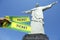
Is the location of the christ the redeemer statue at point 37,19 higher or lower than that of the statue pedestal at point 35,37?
higher

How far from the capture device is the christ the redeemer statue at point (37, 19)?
20406mm

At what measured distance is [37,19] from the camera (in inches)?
827

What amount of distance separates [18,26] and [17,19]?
2.36 ft

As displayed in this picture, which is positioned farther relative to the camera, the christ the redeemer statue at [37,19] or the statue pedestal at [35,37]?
the christ the redeemer statue at [37,19]

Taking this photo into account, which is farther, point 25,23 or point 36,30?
point 25,23

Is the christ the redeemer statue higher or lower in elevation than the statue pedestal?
higher

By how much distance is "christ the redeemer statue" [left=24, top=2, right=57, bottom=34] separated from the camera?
2041 centimetres

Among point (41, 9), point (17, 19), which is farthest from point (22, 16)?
point (41, 9)

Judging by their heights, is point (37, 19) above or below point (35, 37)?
above

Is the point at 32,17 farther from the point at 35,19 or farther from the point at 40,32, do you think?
the point at 40,32

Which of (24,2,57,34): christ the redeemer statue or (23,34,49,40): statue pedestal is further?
(24,2,57,34): christ the redeemer statue

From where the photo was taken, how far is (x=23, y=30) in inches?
847

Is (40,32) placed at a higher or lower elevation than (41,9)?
lower

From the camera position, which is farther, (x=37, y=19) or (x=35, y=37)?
(x=37, y=19)
